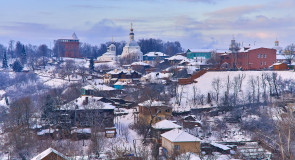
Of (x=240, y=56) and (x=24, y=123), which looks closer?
(x=24, y=123)

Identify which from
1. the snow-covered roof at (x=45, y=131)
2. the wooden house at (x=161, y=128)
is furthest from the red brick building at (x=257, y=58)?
the snow-covered roof at (x=45, y=131)

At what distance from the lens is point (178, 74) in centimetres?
4069

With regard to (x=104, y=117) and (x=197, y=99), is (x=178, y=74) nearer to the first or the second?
(x=197, y=99)

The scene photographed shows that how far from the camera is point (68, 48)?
7694 cm

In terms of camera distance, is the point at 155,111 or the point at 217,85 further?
the point at 217,85

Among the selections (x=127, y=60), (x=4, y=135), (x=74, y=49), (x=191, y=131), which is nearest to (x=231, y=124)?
(x=191, y=131)

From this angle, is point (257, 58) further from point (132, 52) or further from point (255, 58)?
point (132, 52)

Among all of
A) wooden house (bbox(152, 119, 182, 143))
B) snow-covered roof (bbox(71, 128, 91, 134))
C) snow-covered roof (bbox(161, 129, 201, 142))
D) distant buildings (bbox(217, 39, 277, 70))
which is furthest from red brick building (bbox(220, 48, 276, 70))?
snow-covered roof (bbox(161, 129, 201, 142))

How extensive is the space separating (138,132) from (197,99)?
8.96 meters

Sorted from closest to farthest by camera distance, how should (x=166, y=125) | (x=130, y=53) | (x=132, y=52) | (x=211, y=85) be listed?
1. (x=166, y=125)
2. (x=211, y=85)
3. (x=130, y=53)
4. (x=132, y=52)

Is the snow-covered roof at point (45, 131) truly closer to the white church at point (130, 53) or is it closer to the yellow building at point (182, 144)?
the yellow building at point (182, 144)

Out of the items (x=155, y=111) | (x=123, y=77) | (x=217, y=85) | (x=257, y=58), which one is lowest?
(x=155, y=111)

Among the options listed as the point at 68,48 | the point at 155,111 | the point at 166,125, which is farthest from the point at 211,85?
the point at 68,48

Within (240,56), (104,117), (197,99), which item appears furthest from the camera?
(240,56)
